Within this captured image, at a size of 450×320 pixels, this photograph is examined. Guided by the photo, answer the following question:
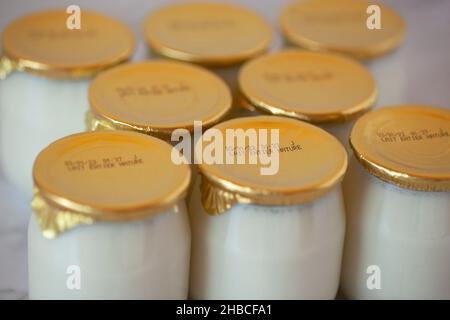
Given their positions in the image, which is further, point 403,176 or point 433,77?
point 433,77

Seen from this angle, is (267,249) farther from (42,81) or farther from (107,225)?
(42,81)

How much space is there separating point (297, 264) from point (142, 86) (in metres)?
A: 0.29

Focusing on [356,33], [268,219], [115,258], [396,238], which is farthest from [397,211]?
[356,33]

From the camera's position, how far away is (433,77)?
1.24m

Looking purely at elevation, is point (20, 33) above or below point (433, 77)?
above

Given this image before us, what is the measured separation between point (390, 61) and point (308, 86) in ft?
0.70

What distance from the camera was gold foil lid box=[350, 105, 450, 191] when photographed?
0.74 m

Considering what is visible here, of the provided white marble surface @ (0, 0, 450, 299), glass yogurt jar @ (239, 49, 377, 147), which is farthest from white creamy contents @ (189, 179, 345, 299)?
white marble surface @ (0, 0, 450, 299)

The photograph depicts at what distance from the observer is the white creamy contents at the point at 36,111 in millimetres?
915

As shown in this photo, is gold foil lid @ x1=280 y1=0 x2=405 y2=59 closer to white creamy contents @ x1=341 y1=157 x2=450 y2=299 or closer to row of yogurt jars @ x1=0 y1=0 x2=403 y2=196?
row of yogurt jars @ x1=0 y1=0 x2=403 y2=196

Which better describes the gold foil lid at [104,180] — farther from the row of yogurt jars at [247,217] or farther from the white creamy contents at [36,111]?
the white creamy contents at [36,111]

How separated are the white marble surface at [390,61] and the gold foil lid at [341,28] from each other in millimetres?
30
